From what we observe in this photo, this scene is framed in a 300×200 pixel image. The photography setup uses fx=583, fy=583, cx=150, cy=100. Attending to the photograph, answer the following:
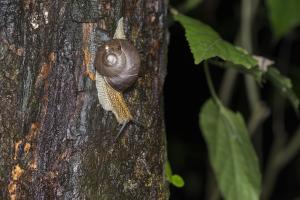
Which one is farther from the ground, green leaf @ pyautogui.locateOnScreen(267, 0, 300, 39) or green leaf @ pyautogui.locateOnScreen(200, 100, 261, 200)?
green leaf @ pyautogui.locateOnScreen(267, 0, 300, 39)

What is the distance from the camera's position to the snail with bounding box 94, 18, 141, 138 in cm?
106

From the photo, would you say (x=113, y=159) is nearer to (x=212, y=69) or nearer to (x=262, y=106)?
(x=262, y=106)

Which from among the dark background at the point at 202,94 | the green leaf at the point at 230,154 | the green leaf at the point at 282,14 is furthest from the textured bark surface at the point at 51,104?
the dark background at the point at 202,94

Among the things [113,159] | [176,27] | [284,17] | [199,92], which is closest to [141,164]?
[113,159]

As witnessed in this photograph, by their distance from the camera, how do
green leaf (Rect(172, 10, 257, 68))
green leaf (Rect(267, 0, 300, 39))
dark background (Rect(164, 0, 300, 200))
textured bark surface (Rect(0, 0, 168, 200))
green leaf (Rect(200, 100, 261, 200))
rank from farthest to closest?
dark background (Rect(164, 0, 300, 200)) < green leaf (Rect(267, 0, 300, 39)) < green leaf (Rect(200, 100, 261, 200)) < green leaf (Rect(172, 10, 257, 68)) < textured bark surface (Rect(0, 0, 168, 200))

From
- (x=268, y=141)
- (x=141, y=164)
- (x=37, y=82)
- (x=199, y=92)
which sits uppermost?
(x=37, y=82)

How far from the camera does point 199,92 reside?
274cm

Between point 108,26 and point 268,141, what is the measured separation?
210 centimetres

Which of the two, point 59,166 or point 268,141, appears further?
point 268,141

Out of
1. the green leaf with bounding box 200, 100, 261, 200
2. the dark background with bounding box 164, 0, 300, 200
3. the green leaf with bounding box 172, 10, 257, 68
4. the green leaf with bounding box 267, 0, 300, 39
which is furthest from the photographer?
the dark background with bounding box 164, 0, 300, 200

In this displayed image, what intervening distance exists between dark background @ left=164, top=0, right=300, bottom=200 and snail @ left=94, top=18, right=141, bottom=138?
56.6 inches

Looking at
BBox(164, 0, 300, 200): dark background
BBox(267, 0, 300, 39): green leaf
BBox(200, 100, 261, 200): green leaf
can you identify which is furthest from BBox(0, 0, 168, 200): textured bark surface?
BBox(164, 0, 300, 200): dark background

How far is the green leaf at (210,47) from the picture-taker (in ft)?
4.14

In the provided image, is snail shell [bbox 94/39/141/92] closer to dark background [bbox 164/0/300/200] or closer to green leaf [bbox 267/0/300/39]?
green leaf [bbox 267/0/300/39]
